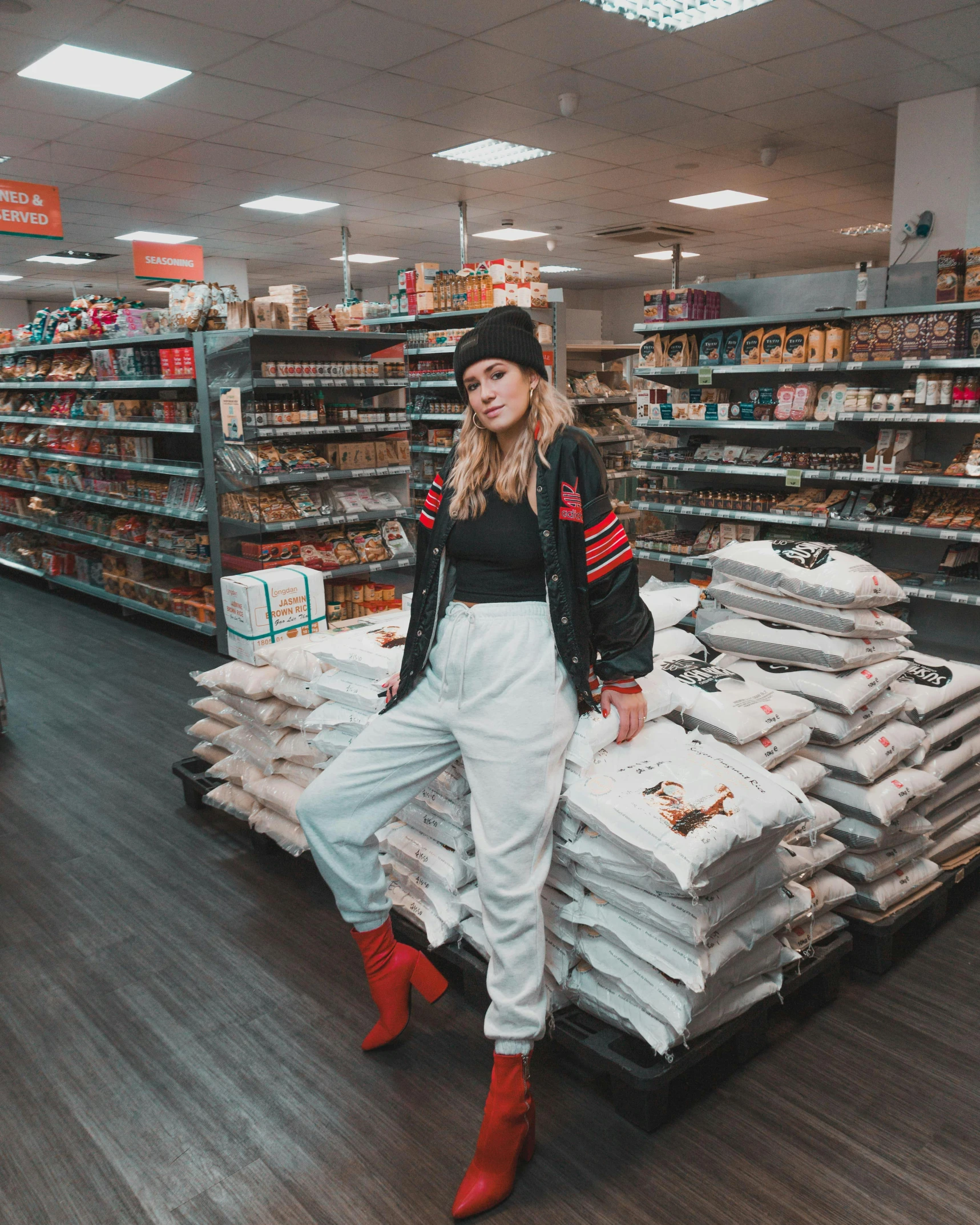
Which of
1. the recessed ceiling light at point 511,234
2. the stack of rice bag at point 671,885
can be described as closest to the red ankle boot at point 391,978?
the stack of rice bag at point 671,885

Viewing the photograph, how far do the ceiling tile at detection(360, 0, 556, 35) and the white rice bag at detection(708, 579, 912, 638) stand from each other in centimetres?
333

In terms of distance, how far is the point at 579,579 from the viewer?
2.00 m

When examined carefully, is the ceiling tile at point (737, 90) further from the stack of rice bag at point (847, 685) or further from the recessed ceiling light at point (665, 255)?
the recessed ceiling light at point (665, 255)

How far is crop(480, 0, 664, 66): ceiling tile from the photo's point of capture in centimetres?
466

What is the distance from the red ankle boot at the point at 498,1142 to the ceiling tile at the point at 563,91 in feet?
18.3

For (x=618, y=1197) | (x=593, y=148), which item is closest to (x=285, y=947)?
(x=618, y=1197)

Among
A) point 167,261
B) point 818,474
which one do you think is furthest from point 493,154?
point 818,474

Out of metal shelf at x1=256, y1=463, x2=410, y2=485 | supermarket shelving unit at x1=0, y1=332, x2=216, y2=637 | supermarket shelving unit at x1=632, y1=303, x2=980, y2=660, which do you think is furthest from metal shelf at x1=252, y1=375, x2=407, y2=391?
supermarket shelving unit at x1=632, y1=303, x2=980, y2=660

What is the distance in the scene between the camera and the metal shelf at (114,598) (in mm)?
6094

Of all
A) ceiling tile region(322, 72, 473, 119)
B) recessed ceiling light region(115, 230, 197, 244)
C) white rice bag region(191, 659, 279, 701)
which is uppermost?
recessed ceiling light region(115, 230, 197, 244)

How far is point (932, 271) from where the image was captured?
4824 millimetres

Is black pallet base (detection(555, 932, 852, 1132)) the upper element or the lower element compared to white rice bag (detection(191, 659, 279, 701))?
lower

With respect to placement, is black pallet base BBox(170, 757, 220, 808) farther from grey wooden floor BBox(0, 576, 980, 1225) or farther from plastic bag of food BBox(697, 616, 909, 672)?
plastic bag of food BBox(697, 616, 909, 672)

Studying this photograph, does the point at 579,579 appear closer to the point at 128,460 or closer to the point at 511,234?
the point at 128,460
